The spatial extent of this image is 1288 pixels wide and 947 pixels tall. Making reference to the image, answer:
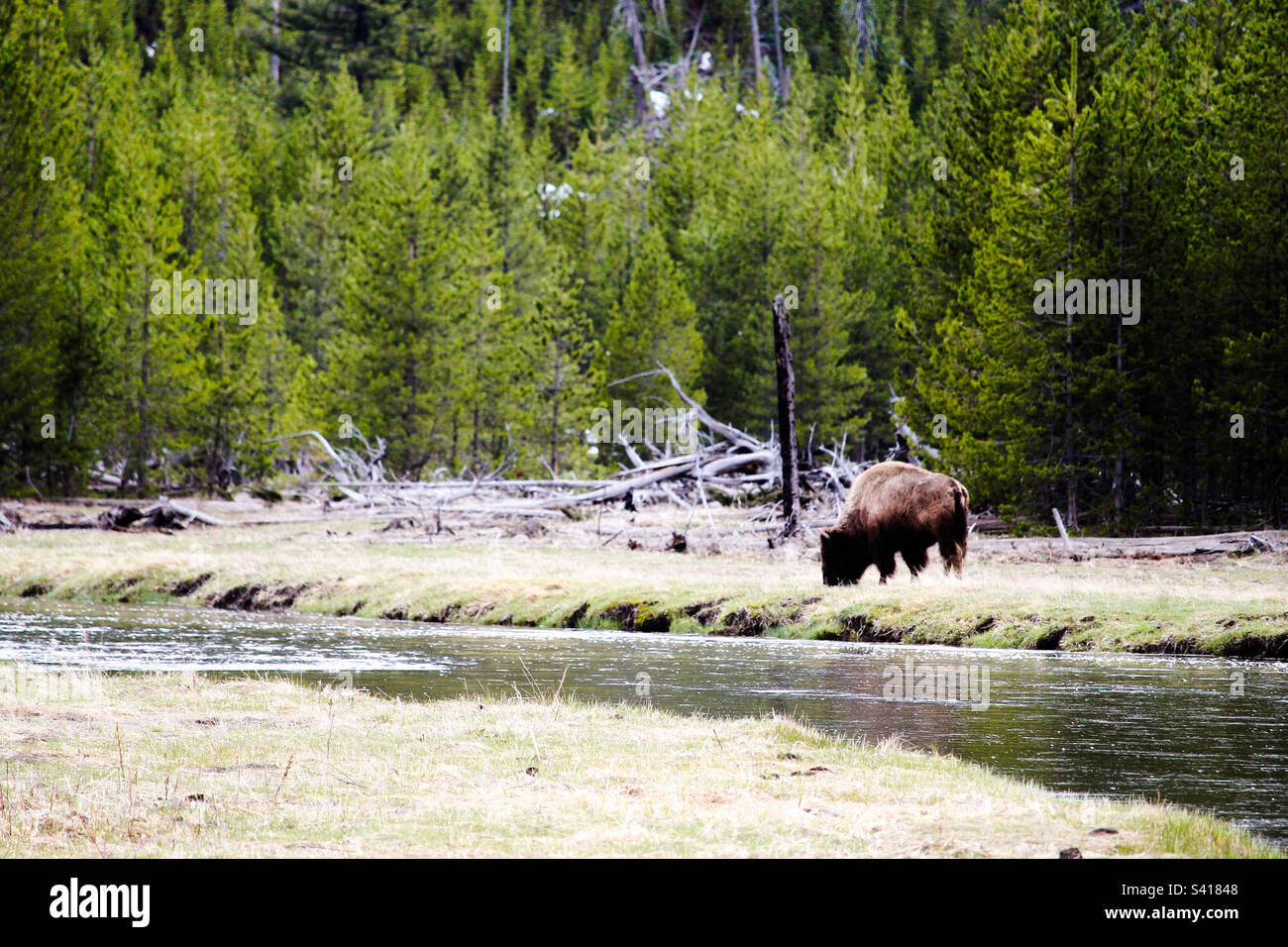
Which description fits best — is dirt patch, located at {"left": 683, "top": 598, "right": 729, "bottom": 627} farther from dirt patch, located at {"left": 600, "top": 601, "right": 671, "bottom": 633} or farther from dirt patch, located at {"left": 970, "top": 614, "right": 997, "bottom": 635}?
dirt patch, located at {"left": 970, "top": 614, "right": 997, "bottom": 635}

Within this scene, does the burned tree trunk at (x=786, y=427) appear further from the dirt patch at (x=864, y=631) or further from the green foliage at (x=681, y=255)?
the dirt patch at (x=864, y=631)

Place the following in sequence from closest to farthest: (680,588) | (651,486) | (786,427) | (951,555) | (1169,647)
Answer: (1169,647) → (951,555) → (680,588) → (786,427) → (651,486)

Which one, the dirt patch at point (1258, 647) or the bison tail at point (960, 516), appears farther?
the bison tail at point (960, 516)

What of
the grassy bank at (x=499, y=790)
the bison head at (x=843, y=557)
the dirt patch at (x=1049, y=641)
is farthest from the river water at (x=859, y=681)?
the bison head at (x=843, y=557)

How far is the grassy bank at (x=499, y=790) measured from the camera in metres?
8.17

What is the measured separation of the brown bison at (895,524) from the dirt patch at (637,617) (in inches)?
114

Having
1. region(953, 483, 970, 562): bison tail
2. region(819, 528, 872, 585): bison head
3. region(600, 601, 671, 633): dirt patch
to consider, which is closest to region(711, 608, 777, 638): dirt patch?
region(600, 601, 671, 633): dirt patch

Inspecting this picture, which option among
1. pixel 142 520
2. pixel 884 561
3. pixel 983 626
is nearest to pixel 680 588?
pixel 884 561

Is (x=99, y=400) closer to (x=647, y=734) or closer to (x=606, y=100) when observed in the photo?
(x=647, y=734)

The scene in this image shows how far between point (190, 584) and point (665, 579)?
9663mm

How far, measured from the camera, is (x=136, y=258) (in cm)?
4662

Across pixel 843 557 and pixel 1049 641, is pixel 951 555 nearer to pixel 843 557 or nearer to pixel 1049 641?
pixel 843 557

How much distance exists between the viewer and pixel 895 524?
894 inches
